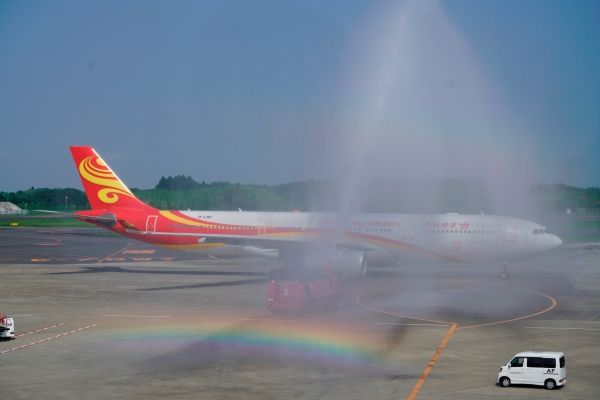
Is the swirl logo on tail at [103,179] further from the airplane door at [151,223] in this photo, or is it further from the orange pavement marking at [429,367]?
the orange pavement marking at [429,367]

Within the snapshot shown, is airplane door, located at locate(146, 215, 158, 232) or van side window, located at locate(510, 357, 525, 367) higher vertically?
airplane door, located at locate(146, 215, 158, 232)

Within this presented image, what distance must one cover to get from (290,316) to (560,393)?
19.0 meters

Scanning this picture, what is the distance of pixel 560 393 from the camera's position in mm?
25156

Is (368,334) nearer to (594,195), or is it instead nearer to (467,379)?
(467,379)

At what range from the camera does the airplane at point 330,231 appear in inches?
2432

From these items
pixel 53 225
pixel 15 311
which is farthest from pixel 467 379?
pixel 53 225

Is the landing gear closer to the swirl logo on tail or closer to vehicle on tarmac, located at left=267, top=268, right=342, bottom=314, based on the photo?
vehicle on tarmac, located at left=267, top=268, right=342, bottom=314

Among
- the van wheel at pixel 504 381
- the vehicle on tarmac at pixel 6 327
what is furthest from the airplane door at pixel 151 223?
the van wheel at pixel 504 381

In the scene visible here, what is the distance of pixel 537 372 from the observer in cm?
2591

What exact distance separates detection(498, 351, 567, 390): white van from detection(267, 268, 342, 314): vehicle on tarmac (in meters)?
16.4

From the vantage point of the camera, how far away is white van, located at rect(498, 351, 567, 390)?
2575 cm

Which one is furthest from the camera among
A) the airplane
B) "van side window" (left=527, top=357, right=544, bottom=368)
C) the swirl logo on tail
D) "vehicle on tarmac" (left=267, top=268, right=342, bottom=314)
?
the swirl logo on tail

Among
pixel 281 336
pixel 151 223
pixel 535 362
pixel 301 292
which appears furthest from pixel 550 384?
pixel 151 223

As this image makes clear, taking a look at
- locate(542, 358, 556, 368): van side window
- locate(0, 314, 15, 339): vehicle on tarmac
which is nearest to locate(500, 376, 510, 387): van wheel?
locate(542, 358, 556, 368): van side window
